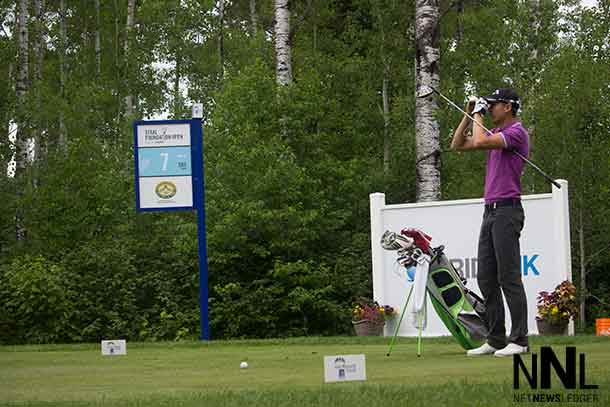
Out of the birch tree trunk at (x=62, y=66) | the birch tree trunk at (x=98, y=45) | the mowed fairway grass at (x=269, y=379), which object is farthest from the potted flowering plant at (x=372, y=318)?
the birch tree trunk at (x=98, y=45)

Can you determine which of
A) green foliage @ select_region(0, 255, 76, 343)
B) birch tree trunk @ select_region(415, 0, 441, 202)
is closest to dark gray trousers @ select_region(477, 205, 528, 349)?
birch tree trunk @ select_region(415, 0, 441, 202)

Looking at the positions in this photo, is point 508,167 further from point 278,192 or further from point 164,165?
point 278,192

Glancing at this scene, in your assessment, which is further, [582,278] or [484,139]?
[582,278]

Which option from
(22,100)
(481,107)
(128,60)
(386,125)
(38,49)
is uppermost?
(38,49)

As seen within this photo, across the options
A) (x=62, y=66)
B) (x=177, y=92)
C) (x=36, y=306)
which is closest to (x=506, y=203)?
(x=36, y=306)

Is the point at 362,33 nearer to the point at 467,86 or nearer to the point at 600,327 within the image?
the point at 467,86

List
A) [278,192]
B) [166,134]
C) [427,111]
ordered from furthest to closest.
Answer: [278,192], [427,111], [166,134]

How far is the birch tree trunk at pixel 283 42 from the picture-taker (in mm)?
21516

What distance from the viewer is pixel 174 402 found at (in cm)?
572

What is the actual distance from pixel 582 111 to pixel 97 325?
28.8ft

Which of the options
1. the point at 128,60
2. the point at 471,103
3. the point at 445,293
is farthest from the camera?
the point at 128,60

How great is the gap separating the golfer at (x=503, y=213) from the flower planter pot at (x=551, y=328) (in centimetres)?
669

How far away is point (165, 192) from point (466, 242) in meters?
3.95

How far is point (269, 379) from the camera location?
7105mm
